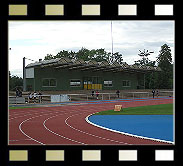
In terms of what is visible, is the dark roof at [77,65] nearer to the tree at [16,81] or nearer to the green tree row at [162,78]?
the tree at [16,81]

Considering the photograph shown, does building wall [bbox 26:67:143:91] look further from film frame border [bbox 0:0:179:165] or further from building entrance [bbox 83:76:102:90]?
film frame border [bbox 0:0:179:165]

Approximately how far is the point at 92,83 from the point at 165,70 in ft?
105

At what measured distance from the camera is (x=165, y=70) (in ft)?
251

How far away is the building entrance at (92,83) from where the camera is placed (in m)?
51.0

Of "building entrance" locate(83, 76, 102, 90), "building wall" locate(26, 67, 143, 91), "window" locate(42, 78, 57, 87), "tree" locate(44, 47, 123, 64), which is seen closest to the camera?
"building wall" locate(26, 67, 143, 91)

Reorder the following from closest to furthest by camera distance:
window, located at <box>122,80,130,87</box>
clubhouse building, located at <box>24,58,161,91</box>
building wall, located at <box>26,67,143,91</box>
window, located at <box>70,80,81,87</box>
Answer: clubhouse building, located at <box>24,58,161,91</box>
building wall, located at <box>26,67,143,91</box>
window, located at <box>70,80,81,87</box>
window, located at <box>122,80,130,87</box>

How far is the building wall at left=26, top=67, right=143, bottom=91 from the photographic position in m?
43.7

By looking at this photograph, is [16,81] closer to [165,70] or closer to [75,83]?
[75,83]

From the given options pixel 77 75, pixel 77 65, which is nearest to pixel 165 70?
pixel 77 75

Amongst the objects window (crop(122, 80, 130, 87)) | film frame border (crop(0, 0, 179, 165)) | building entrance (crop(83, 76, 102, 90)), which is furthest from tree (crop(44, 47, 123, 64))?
film frame border (crop(0, 0, 179, 165))

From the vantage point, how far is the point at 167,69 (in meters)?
77.0

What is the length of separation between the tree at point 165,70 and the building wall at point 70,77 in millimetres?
9626

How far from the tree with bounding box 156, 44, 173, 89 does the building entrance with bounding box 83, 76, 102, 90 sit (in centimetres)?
2053
